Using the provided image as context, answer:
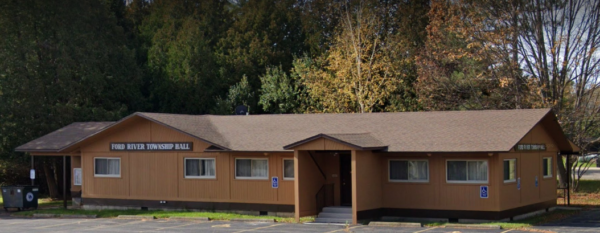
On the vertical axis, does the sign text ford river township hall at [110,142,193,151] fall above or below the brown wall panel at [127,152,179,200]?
above

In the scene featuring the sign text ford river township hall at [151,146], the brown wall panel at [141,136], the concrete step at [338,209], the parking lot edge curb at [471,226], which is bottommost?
the parking lot edge curb at [471,226]

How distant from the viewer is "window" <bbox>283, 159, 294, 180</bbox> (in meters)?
27.2

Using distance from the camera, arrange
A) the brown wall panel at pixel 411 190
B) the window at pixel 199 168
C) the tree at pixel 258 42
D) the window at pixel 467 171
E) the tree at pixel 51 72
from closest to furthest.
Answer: the window at pixel 467 171, the brown wall panel at pixel 411 190, the window at pixel 199 168, the tree at pixel 51 72, the tree at pixel 258 42

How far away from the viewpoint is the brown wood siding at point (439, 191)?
2412 centimetres

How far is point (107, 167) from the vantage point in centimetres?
3122

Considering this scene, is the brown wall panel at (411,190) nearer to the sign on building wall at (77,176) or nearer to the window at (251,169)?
the window at (251,169)

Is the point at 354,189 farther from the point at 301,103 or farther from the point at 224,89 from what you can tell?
the point at 224,89

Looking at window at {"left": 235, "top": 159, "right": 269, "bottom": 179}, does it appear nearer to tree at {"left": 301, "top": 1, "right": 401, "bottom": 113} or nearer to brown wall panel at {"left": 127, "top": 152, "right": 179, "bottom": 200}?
brown wall panel at {"left": 127, "top": 152, "right": 179, "bottom": 200}

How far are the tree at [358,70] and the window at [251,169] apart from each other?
19.2m

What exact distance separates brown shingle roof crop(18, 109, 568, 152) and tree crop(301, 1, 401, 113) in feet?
53.6

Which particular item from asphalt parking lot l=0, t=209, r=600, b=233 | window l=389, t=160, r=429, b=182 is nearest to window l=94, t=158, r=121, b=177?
asphalt parking lot l=0, t=209, r=600, b=233

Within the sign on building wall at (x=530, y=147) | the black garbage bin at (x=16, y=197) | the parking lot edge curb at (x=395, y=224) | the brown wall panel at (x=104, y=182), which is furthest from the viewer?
the black garbage bin at (x=16, y=197)

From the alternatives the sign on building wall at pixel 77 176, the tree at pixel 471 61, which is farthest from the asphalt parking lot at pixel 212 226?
the tree at pixel 471 61

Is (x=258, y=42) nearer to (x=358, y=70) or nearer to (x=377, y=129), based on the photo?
(x=358, y=70)
